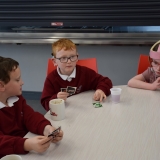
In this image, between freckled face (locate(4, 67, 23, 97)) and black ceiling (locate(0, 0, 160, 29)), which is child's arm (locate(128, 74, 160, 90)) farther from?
black ceiling (locate(0, 0, 160, 29))

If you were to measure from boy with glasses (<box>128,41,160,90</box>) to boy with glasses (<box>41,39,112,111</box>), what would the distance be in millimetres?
205

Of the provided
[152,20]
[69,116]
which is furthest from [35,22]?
[69,116]

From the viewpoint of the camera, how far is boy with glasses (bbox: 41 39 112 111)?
1891 mm

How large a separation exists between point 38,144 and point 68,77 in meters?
0.89

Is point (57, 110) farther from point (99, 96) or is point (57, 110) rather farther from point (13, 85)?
point (99, 96)

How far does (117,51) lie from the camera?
325 centimetres

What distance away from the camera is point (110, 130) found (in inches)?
53.3

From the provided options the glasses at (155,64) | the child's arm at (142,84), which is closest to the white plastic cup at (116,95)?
the child's arm at (142,84)

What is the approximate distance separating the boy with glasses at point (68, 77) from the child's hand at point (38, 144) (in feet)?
2.13

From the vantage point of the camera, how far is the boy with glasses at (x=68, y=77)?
6.20 ft

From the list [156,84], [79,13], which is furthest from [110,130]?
[79,13]

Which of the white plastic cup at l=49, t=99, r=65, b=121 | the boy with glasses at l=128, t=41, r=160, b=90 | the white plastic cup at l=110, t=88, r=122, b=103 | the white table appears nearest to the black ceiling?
the boy with glasses at l=128, t=41, r=160, b=90

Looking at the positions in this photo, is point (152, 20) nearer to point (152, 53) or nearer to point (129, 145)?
point (152, 53)

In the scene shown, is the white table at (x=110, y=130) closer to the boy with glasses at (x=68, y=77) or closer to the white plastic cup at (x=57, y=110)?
the white plastic cup at (x=57, y=110)
